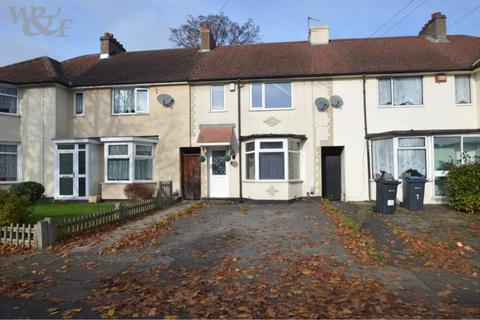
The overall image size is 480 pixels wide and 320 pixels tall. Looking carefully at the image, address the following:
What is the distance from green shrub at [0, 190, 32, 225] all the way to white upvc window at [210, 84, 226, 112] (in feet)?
31.3

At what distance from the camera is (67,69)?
20.7 meters

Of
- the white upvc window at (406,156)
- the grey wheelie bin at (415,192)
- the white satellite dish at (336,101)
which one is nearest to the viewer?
the grey wheelie bin at (415,192)

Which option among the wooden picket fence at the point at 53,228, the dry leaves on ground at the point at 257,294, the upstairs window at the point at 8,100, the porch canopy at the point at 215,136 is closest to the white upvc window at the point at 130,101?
the porch canopy at the point at 215,136

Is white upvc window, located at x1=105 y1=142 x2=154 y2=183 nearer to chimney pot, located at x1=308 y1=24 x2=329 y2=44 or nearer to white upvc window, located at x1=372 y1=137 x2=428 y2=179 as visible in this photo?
chimney pot, located at x1=308 y1=24 x2=329 y2=44

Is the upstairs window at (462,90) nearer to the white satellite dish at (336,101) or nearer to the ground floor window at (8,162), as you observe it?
the white satellite dish at (336,101)

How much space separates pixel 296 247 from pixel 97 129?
13440 mm

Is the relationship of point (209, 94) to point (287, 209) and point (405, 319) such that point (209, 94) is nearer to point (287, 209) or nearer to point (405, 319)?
point (287, 209)

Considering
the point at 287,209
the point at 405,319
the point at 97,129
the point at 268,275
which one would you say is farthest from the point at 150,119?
the point at 405,319

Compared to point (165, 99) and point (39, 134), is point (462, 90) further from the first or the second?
point (39, 134)

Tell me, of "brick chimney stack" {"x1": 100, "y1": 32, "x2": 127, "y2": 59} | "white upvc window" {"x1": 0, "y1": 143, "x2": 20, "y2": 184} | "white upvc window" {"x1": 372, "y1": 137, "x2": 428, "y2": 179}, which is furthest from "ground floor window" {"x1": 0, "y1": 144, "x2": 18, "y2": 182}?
"white upvc window" {"x1": 372, "y1": 137, "x2": 428, "y2": 179}

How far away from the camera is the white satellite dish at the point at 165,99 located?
17.7m

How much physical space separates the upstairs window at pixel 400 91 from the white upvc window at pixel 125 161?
36.6ft

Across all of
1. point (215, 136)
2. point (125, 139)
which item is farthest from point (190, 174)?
point (125, 139)

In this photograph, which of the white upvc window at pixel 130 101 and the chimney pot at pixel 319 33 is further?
the chimney pot at pixel 319 33
